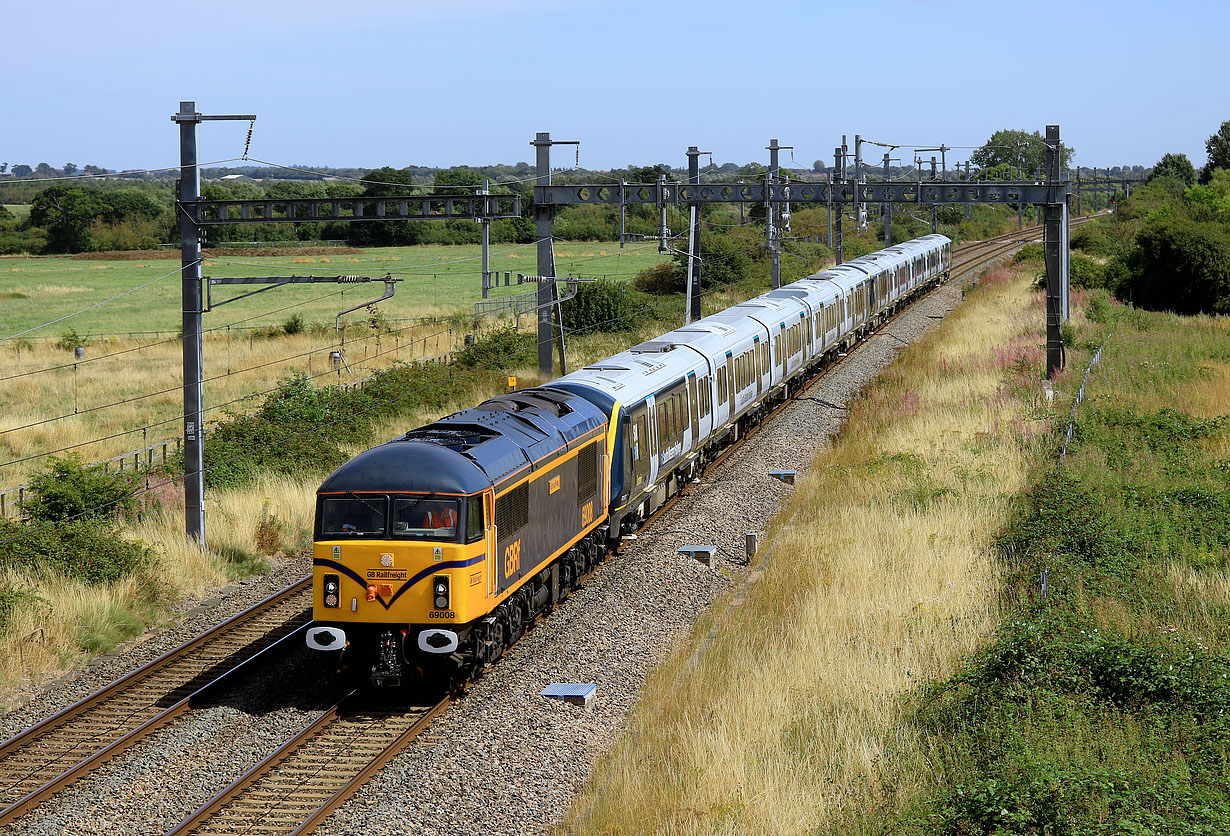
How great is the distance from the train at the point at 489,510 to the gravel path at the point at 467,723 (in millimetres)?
655

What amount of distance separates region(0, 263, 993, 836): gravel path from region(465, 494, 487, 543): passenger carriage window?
1.96 m

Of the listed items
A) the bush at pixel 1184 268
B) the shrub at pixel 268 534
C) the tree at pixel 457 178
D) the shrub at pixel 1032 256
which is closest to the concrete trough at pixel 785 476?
the shrub at pixel 268 534

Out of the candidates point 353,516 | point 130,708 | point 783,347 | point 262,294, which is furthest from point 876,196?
point 262,294

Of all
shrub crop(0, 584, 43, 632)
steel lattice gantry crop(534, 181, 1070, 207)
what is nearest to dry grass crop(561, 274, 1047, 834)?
steel lattice gantry crop(534, 181, 1070, 207)

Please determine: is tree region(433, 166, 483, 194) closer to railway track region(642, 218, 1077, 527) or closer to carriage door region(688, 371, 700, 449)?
railway track region(642, 218, 1077, 527)

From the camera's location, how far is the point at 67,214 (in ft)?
345

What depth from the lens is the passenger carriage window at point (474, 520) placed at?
1330cm

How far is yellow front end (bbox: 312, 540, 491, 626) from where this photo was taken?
13.2 m

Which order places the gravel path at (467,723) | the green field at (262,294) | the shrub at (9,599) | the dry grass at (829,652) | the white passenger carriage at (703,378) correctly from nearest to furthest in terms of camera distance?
the dry grass at (829,652)
the gravel path at (467,723)
the shrub at (9,599)
the white passenger carriage at (703,378)
the green field at (262,294)

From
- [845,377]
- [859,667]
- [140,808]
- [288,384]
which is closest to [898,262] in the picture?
[845,377]

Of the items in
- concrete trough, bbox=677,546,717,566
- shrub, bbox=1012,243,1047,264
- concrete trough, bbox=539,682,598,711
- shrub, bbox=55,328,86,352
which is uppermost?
shrub, bbox=1012,243,1047,264

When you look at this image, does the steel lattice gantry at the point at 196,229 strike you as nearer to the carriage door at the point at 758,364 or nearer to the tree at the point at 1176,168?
the carriage door at the point at 758,364

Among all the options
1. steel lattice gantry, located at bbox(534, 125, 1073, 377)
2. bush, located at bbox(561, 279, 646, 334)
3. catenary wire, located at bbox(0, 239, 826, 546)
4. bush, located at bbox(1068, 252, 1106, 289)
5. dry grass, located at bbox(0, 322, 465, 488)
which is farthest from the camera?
bush, located at bbox(1068, 252, 1106, 289)

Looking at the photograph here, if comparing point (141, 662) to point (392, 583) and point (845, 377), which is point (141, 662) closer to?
point (392, 583)
